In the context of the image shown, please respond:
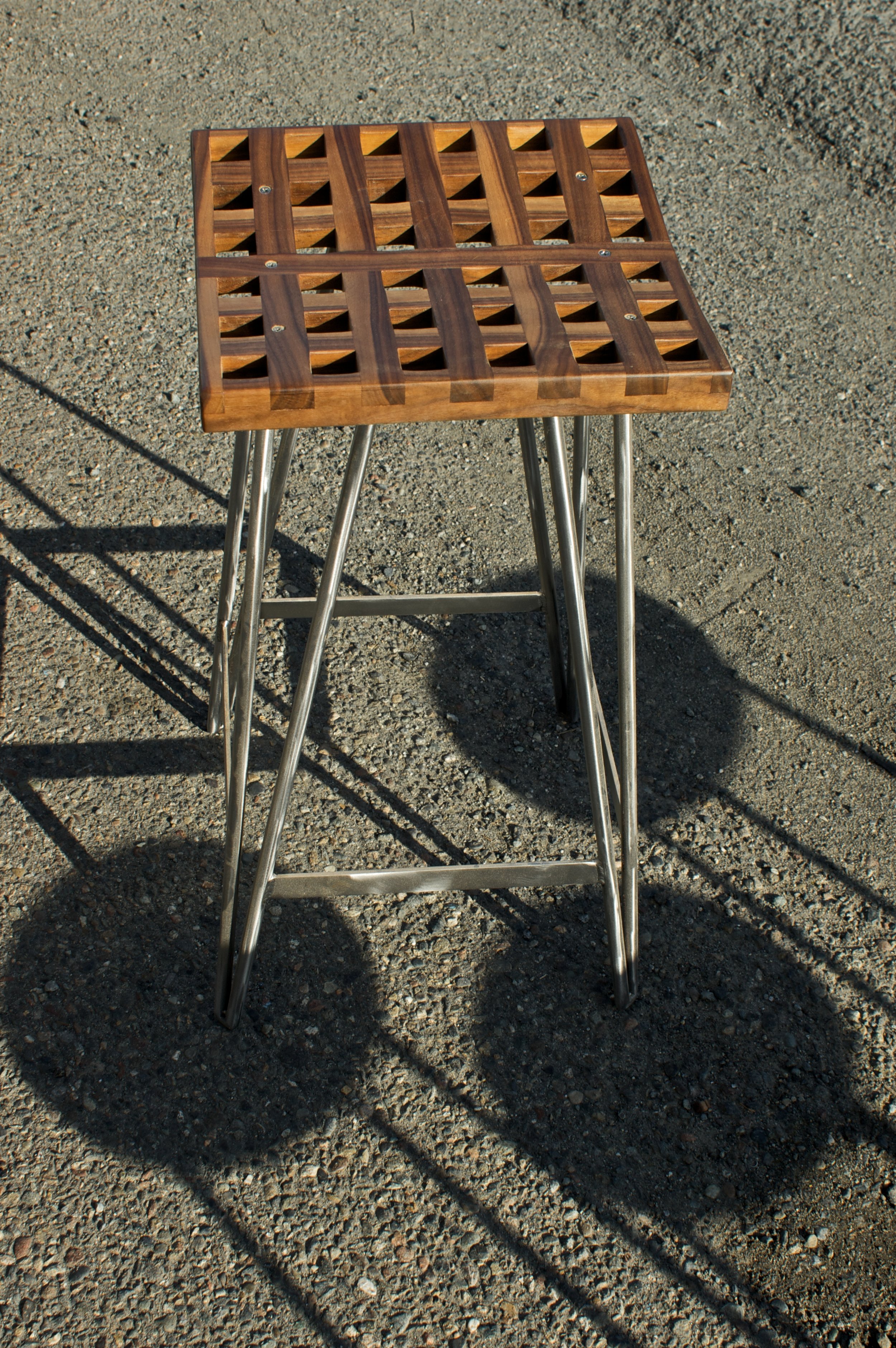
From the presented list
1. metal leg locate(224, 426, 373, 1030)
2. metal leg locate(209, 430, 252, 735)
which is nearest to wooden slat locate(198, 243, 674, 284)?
metal leg locate(224, 426, 373, 1030)

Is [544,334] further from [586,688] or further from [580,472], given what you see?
[580,472]

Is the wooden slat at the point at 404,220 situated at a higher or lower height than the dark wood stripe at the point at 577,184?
lower

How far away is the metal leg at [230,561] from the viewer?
2.00 metres

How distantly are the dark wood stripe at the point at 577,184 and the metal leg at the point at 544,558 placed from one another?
391 mm

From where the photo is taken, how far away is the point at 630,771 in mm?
1896

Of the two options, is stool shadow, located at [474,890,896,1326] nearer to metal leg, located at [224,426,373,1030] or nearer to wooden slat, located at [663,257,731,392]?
metal leg, located at [224,426,373,1030]

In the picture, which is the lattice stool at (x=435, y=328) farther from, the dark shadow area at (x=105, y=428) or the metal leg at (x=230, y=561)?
the dark shadow area at (x=105, y=428)

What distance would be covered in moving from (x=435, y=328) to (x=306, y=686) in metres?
0.54

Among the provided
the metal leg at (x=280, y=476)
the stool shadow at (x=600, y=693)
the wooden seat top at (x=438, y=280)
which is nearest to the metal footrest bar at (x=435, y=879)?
the metal leg at (x=280, y=476)

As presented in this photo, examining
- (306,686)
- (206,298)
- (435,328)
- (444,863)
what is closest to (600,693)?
(444,863)

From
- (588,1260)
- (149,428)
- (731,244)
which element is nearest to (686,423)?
(731,244)

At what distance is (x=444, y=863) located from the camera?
238 centimetres

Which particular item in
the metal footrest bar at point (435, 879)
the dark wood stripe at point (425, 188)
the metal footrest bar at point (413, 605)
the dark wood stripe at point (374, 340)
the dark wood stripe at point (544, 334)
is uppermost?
the dark wood stripe at point (425, 188)

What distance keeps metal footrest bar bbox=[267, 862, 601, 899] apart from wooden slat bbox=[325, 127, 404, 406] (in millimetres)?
841
